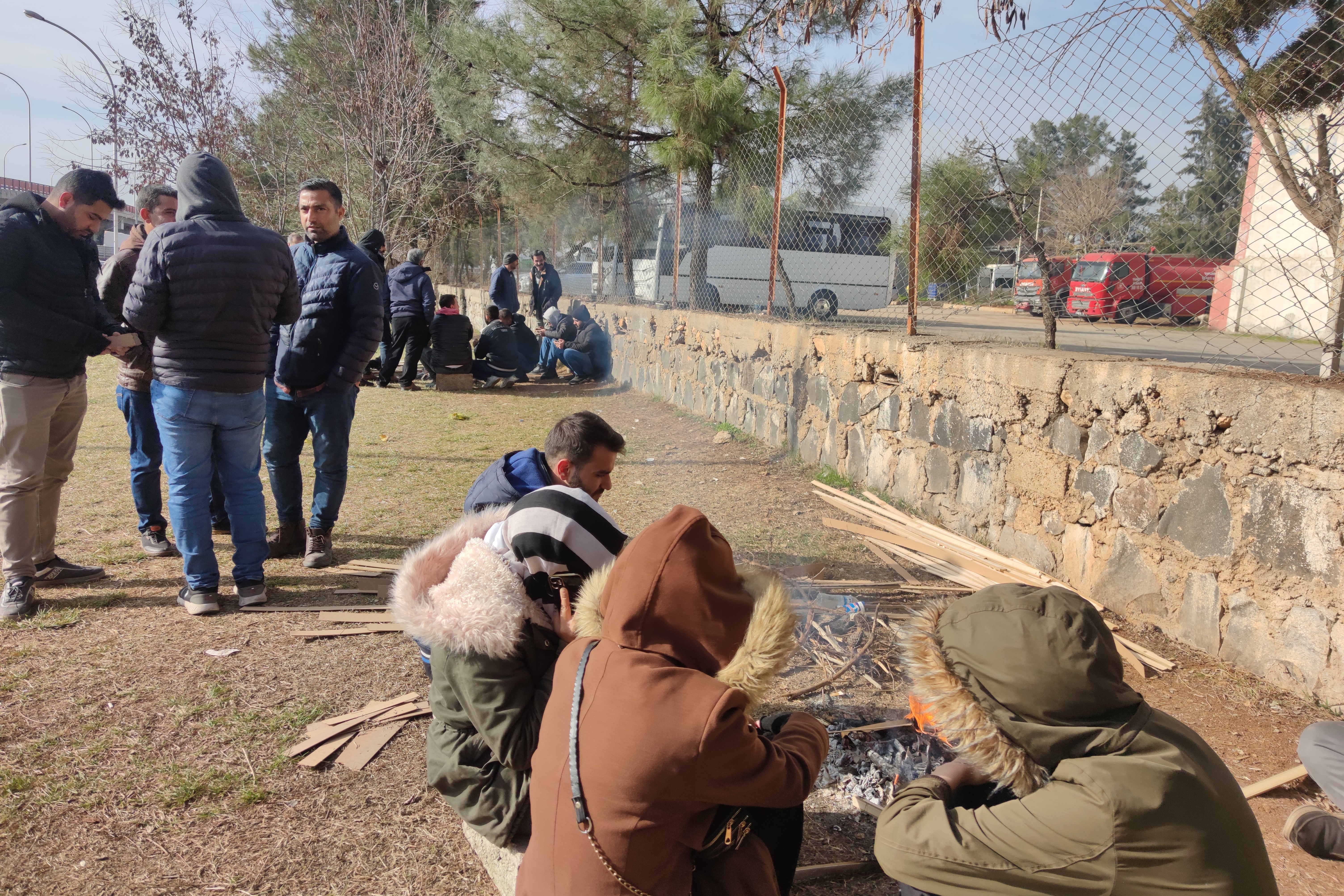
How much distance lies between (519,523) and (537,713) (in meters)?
0.49

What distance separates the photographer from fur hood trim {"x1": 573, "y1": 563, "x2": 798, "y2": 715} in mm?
1616

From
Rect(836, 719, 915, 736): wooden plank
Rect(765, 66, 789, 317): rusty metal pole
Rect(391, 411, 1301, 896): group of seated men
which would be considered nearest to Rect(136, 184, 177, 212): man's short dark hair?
Rect(391, 411, 1301, 896): group of seated men

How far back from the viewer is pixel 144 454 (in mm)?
4605

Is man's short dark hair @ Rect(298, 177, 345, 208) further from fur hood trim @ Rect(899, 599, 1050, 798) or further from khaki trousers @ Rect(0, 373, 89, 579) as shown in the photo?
fur hood trim @ Rect(899, 599, 1050, 798)

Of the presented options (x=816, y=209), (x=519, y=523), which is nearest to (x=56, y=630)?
(x=519, y=523)

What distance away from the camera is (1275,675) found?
3348 millimetres

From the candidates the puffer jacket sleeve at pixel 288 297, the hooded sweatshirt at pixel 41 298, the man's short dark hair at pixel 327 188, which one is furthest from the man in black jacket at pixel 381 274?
the hooded sweatshirt at pixel 41 298

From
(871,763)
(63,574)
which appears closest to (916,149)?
(871,763)

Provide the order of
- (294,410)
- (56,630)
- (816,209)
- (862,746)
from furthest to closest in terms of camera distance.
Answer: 1. (816,209)
2. (294,410)
3. (56,630)
4. (862,746)

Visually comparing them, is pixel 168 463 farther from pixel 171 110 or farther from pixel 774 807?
pixel 171 110

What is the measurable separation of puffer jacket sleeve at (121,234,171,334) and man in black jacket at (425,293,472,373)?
7407 mm

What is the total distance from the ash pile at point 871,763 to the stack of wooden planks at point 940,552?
43.5 inches

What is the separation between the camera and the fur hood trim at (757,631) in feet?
5.30

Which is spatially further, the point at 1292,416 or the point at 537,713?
the point at 1292,416
